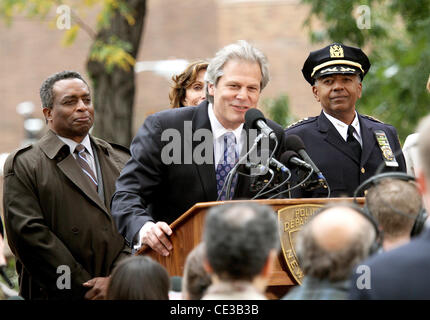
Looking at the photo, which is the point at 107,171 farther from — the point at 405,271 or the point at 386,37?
the point at 386,37

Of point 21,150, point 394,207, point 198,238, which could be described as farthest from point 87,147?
point 394,207

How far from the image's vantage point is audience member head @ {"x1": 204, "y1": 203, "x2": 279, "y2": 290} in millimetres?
3111

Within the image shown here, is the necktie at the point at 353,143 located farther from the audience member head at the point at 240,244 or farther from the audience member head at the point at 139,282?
the audience member head at the point at 240,244

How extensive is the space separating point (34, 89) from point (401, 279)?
2369 cm

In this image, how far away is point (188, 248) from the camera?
4320 millimetres

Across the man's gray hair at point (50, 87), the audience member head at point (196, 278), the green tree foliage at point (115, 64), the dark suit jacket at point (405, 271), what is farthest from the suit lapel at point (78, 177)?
the green tree foliage at point (115, 64)

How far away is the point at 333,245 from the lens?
10.4ft

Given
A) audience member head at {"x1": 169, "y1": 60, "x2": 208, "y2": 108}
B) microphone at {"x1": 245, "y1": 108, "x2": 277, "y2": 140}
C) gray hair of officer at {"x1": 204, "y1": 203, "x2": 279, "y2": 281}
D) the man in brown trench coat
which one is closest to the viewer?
gray hair of officer at {"x1": 204, "y1": 203, "x2": 279, "y2": 281}

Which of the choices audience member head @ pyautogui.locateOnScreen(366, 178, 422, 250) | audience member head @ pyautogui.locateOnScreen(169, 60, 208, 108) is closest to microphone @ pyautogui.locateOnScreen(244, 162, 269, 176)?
audience member head @ pyautogui.locateOnScreen(366, 178, 422, 250)

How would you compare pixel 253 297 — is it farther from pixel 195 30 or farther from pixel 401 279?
pixel 195 30

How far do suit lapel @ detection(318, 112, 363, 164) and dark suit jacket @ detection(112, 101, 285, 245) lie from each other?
3.20 feet

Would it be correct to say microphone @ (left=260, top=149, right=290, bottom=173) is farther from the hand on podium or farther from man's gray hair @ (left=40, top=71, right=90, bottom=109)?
man's gray hair @ (left=40, top=71, right=90, bottom=109)

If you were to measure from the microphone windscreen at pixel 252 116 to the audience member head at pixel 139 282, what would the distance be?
1177mm
